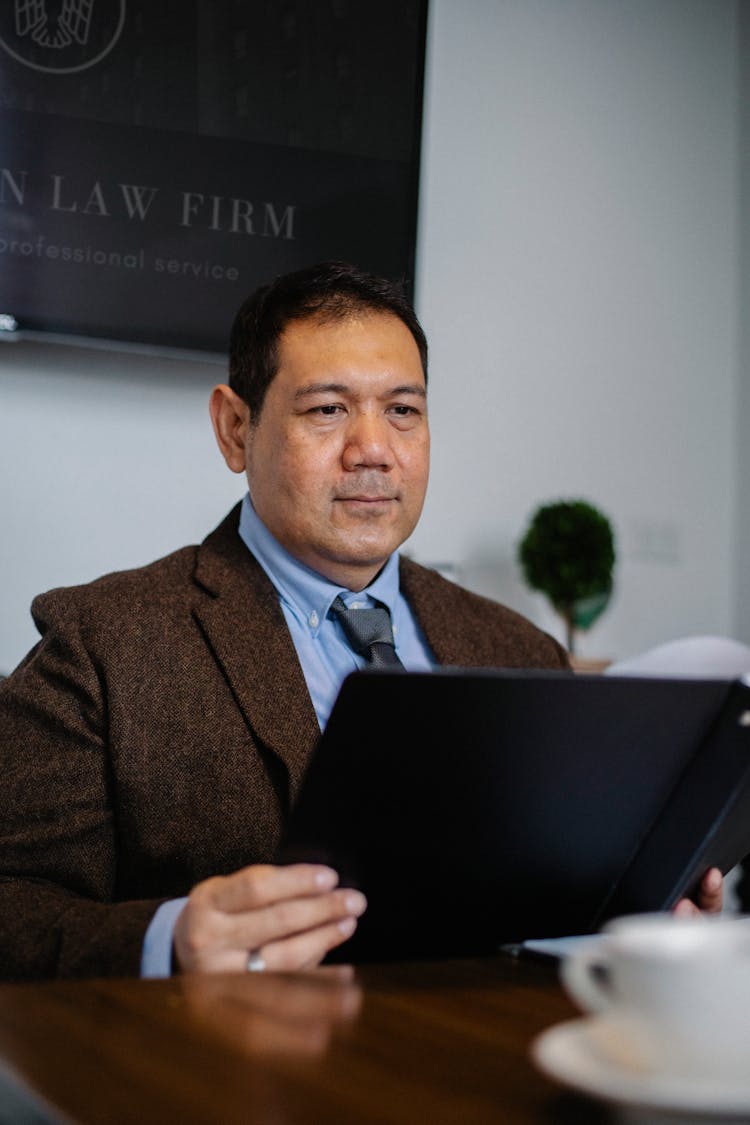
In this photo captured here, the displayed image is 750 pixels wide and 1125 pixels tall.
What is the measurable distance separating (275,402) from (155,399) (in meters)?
1.10

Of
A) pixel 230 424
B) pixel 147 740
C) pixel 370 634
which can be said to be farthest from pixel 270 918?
pixel 230 424

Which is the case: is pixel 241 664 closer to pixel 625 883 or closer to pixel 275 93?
pixel 625 883

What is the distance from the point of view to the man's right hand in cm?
92

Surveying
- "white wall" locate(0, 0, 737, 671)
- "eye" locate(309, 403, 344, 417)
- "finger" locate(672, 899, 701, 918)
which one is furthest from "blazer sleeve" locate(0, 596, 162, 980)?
"white wall" locate(0, 0, 737, 671)

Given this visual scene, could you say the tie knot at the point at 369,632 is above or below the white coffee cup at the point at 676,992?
above

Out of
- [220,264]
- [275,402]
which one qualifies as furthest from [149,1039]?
[220,264]

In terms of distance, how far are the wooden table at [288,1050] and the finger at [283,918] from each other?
0.06 meters

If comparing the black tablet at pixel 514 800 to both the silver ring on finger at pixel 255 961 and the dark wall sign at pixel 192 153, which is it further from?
the dark wall sign at pixel 192 153

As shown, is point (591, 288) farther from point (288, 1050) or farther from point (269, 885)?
point (288, 1050)

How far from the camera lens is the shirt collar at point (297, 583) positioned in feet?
5.31

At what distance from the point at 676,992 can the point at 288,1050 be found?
22 cm

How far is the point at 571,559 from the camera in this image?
2836mm

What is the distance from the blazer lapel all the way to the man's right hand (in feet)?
1.54

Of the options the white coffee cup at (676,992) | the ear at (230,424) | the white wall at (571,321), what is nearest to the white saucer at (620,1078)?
the white coffee cup at (676,992)
